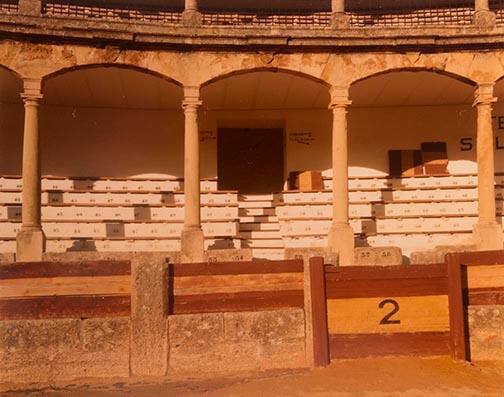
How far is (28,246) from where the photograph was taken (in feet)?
37.9

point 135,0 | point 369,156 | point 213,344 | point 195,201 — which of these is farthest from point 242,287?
point 135,0

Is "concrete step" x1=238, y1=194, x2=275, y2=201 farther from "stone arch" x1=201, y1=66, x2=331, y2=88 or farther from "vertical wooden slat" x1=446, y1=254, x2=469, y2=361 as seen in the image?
"vertical wooden slat" x1=446, y1=254, x2=469, y2=361

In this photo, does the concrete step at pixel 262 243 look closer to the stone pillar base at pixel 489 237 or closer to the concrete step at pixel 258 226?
the concrete step at pixel 258 226

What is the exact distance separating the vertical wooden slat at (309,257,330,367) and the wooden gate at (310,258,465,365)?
12 millimetres

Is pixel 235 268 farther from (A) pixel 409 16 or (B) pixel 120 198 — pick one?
(A) pixel 409 16

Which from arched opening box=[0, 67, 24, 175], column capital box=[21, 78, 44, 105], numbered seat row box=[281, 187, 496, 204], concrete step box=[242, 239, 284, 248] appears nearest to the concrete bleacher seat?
concrete step box=[242, 239, 284, 248]

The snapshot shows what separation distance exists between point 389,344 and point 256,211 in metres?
8.72

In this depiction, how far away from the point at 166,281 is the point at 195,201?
5.54m

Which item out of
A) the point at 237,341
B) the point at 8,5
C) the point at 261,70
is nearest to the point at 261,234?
the point at 261,70

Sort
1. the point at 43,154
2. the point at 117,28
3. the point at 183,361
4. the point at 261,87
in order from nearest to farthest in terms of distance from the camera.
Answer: the point at 183,361, the point at 117,28, the point at 261,87, the point at 43,154

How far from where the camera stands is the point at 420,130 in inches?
664

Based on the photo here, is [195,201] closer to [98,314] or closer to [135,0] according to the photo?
[98,314]

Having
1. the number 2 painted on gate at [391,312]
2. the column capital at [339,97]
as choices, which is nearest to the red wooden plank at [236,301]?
the number 2 painted on gate at [391,312]

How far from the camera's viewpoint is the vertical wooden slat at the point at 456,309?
711 cm
